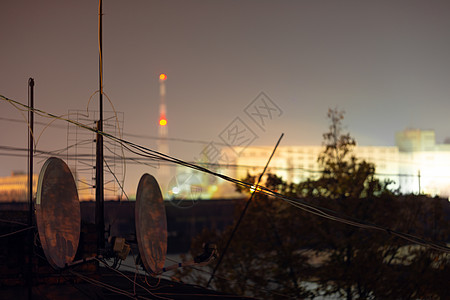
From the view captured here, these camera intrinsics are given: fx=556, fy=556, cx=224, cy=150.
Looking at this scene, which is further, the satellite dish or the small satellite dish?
the small satellite dish

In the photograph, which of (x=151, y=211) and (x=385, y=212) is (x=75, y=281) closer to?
(x=151, y=211)

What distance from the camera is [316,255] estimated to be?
29547 millimetres

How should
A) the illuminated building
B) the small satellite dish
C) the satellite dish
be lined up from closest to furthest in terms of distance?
1. the satellite dish
2. the small satellite dish
3. the illuminated building

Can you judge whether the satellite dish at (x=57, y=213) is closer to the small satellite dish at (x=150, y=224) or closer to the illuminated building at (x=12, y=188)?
the small satellite dish at (x=150, y=224)

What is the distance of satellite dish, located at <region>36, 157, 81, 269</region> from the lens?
262 inches

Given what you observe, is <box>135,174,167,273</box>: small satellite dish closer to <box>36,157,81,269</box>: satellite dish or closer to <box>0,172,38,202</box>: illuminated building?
<box>36,157,81,269</box>: satellite dish

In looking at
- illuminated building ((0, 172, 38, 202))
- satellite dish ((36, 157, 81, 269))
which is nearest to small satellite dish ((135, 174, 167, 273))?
satellite dish ((36, 157, 81, 269))

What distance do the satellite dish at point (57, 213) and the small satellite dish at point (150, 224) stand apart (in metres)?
0.97

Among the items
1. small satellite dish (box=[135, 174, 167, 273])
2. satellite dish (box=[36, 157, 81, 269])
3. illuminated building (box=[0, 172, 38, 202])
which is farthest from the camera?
illuminated building (box=[0, 172, 38, 202])

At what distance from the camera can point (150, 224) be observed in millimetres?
8445

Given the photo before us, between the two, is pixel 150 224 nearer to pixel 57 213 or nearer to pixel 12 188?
pixel 57 213

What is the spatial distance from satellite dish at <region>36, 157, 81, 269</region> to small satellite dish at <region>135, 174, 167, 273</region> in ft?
3.19

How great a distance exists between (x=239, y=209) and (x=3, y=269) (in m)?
23.6

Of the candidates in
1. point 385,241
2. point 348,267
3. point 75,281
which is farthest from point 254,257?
point 75,281
